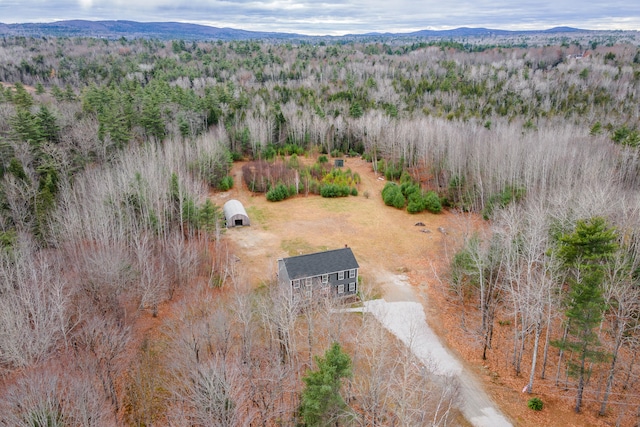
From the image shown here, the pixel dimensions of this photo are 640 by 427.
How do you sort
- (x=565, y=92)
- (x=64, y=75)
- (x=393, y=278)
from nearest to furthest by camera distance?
(x=393, y=278), (x=565, y=92), (x=64, y=75)

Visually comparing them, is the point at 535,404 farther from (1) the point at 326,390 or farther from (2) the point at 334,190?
(2) the point at 334,190

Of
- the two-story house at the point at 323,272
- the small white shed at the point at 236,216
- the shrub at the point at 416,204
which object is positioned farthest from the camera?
the shrub at the point at 416,204

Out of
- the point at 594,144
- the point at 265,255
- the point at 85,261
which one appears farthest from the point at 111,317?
the point at 594,144

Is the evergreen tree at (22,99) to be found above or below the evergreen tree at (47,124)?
above

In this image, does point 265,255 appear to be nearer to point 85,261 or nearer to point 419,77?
point 85,261

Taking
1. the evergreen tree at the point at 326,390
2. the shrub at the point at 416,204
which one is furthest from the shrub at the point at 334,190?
the evergreen tree at the point at 326,390

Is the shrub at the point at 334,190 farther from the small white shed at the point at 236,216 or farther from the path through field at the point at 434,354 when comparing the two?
the path through field at the point at 434,354

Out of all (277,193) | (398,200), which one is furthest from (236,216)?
(398,200)
